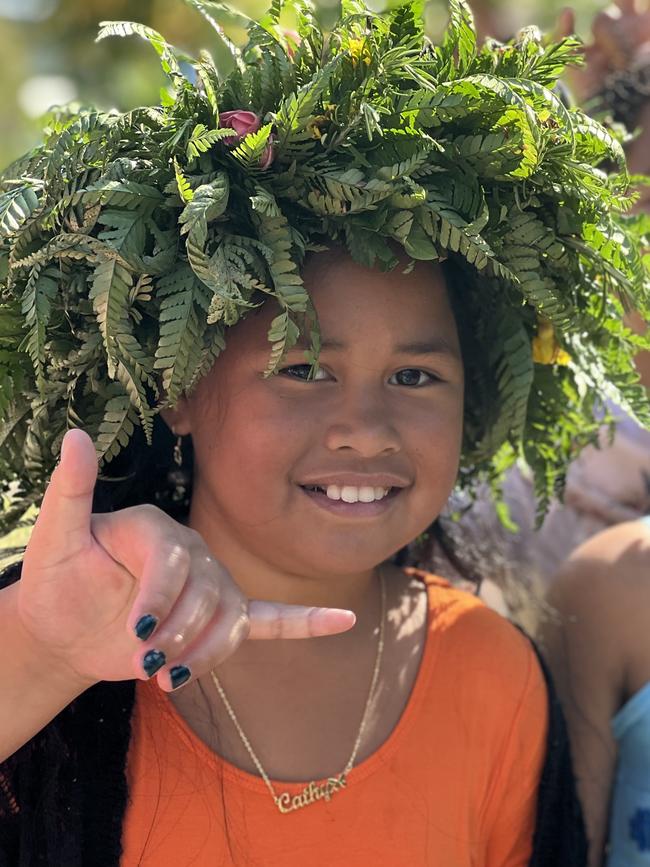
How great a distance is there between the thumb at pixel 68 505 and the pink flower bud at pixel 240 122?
597mm

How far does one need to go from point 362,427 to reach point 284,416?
14 centimetres

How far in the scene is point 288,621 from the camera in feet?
4.83

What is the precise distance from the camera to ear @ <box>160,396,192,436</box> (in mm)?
2020

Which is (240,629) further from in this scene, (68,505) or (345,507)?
(345,507)

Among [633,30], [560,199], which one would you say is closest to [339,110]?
[560,199]

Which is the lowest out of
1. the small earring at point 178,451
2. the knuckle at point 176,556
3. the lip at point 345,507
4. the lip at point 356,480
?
the knuckle at point 176,556

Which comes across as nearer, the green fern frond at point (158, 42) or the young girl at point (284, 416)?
the young girl at point (284, 416)

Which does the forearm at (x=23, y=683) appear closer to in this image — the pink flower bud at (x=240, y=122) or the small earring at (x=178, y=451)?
the small earring at (x=178, y=451)

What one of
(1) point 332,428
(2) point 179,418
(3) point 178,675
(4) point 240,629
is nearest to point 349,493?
(1) point 332,428

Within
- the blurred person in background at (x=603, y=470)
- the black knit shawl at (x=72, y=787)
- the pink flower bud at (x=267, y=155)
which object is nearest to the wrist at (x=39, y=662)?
the black knit shawl at (x=72, y=787)

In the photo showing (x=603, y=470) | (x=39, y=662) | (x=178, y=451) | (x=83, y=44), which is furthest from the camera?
(x=83, y=44)

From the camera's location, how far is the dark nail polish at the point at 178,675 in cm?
137

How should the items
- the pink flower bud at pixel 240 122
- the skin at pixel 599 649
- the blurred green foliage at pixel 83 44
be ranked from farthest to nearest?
1. the blurred green foliage at pixel 83 44
2. the skin at pixel 599 649
3. the pink flower bud at pixel 240 122

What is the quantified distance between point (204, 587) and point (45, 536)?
0.79 ft
